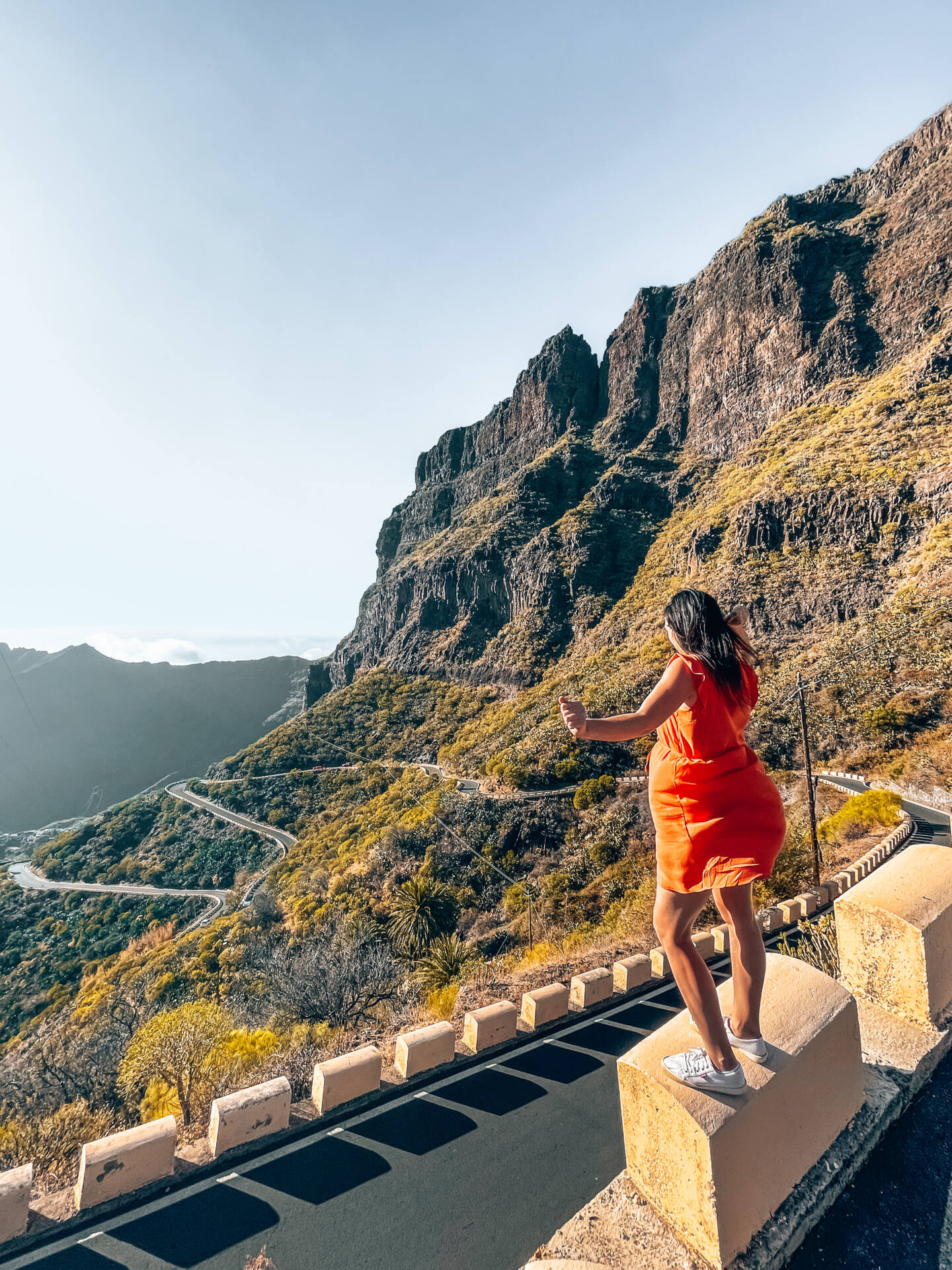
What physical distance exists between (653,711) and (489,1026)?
450 cm

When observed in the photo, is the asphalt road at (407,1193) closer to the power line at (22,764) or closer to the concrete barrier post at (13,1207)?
the concrete barrier post at (13,1207)

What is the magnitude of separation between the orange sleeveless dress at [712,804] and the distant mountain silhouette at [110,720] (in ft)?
415

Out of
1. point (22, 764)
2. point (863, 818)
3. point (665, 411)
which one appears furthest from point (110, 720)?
point (863, 818)

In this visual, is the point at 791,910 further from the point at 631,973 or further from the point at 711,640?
the point at 711,640

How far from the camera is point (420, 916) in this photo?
2355 centimetres

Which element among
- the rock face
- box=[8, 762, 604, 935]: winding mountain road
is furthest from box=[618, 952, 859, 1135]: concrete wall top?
the rock face

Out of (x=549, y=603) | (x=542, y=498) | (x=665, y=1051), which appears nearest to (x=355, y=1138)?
(x=665, y=1051)

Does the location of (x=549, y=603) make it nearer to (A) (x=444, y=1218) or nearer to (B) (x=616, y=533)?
(B) (x=616, y=533)

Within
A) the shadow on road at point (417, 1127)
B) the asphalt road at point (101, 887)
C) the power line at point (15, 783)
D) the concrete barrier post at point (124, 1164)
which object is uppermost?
the concrete barrier post at point (124, 1164)

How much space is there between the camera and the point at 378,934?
24109 mm

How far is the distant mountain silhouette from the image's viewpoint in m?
115

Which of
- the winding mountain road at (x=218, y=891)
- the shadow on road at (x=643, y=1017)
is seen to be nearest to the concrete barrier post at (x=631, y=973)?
the shadow on road at (x=643, y=1017)

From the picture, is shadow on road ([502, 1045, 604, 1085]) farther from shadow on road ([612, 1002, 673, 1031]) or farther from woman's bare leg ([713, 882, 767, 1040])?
woman's bare leg ([713, 882, 767, 1040])

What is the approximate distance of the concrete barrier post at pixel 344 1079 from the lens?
4160mm
